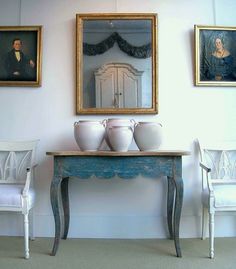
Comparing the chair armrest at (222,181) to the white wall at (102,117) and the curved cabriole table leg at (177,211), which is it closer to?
the white wall at (102,117)

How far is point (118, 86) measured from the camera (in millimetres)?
2643

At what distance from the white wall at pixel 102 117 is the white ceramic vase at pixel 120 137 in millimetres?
478

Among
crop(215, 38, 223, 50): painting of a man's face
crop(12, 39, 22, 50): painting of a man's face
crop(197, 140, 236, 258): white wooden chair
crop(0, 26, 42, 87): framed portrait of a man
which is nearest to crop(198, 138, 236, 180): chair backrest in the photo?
crop(197, 140, 236, 258): white wooden chair

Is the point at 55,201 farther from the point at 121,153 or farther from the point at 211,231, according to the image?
the point at 211,231

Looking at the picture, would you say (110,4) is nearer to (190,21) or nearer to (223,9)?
(190,21)

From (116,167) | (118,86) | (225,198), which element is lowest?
(225,198)

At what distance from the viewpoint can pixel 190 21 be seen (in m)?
2.72

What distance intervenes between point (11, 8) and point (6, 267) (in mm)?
2119

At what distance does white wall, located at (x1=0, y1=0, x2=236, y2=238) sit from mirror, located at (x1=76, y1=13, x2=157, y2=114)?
0.28ft

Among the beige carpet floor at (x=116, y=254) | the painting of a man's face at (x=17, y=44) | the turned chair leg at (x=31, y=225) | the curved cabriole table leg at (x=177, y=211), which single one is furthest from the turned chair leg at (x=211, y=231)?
the painting of a man's face at (x=17, y=44)

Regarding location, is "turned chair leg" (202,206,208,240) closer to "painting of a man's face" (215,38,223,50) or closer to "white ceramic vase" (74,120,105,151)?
"white ceramic vase" (74,120,105,151)

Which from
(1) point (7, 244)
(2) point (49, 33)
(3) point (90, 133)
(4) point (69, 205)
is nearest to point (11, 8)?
(2) point (49, 33)

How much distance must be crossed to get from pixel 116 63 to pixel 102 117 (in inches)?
18.9

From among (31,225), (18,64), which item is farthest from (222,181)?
(18,64)
